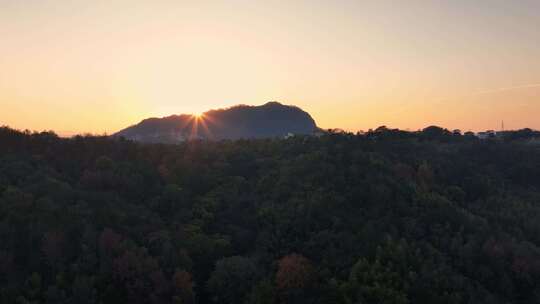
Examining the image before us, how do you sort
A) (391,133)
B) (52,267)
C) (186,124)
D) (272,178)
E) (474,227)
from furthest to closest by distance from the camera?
(186,124) → (391,133) → (272,178) → (474,227) → (52,267)

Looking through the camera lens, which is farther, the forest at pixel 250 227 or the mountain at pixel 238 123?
the mountain at pixel 238 123

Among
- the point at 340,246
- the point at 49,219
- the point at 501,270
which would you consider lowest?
the point at 501,270

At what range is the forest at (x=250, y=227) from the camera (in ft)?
65.7

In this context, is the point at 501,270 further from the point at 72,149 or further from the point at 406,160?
the point at 72,149

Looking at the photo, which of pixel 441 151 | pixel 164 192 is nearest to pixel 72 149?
pixel 164 192

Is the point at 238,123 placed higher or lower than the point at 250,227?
higher

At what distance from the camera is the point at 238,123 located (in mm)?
130125

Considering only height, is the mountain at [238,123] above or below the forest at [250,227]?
above

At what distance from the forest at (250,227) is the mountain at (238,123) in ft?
249

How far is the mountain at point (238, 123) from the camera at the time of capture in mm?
116875

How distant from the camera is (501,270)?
22766mm

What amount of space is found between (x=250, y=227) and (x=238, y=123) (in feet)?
342

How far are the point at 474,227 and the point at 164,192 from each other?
18032 mm

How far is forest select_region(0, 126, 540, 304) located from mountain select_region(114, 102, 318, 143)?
75891 mm
